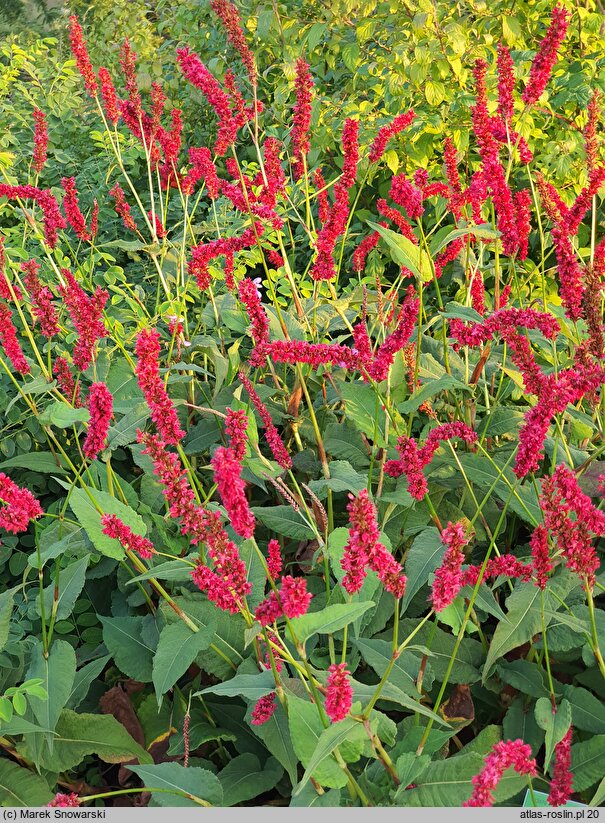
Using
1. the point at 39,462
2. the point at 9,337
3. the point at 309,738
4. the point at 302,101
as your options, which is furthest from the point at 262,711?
the point at 302,101

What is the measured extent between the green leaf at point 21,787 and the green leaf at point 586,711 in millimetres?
1089

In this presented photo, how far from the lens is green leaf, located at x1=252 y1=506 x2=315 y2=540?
198 centimetres

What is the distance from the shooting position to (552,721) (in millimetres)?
1575

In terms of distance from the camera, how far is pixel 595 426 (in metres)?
2.06

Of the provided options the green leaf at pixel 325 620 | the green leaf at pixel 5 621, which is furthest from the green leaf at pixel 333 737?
the green leaf at pixel 5 621

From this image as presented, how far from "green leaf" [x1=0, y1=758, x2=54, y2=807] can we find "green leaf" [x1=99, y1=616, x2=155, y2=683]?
0.93 feet

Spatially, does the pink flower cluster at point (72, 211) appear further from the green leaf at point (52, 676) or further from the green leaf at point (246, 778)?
the green leaf at point (246, 778)

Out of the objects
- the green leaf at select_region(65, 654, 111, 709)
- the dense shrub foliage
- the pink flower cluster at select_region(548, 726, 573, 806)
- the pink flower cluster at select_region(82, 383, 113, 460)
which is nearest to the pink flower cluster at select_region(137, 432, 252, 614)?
the dense shrub foliage

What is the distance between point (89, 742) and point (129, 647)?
24 cm

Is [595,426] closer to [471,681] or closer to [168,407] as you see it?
[471,681]

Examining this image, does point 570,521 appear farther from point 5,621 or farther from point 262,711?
point 5,621

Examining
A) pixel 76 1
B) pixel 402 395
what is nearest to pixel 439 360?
pixel 402 395

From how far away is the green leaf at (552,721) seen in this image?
1.53 metres

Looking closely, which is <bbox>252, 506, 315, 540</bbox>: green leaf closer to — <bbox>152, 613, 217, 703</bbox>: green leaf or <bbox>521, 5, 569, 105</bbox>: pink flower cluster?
<bbox>152, 613, 217, 703</bbox>: green leaf
